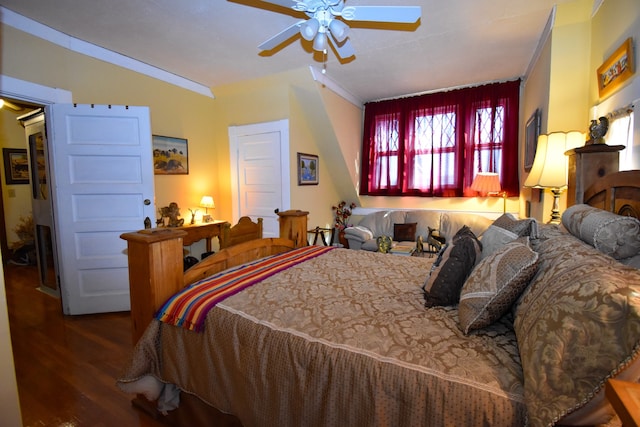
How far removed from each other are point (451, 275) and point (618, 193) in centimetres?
90

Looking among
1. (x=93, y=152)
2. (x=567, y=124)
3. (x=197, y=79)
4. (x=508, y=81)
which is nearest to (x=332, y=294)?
(x=567, y=124)

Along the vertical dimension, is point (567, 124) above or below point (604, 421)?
above

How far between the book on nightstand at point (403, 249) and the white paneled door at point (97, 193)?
111 inches

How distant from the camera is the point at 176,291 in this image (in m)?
1.51

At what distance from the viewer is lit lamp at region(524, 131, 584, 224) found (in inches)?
80.7

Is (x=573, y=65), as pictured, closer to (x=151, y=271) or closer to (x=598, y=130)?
(x=598, y=130)

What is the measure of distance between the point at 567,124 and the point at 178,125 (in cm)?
405

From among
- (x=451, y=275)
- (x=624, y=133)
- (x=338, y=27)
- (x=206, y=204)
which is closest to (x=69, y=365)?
(x=206, y=204)

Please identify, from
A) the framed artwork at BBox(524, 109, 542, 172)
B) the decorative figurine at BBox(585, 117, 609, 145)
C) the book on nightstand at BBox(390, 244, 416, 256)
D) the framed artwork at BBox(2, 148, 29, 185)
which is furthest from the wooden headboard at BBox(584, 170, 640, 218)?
the framed artwork at BBox(2, 148, 29, 185)

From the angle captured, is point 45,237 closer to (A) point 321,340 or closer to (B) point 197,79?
(B) point 197,79

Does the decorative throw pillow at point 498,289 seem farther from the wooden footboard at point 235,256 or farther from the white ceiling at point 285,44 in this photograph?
the white ceiling at point 285,44

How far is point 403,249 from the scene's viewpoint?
390cm

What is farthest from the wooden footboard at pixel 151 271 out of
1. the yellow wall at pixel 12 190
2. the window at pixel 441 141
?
the yellow wall at pixel 12 190

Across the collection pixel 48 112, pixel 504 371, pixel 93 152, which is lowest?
pixel 504 371
